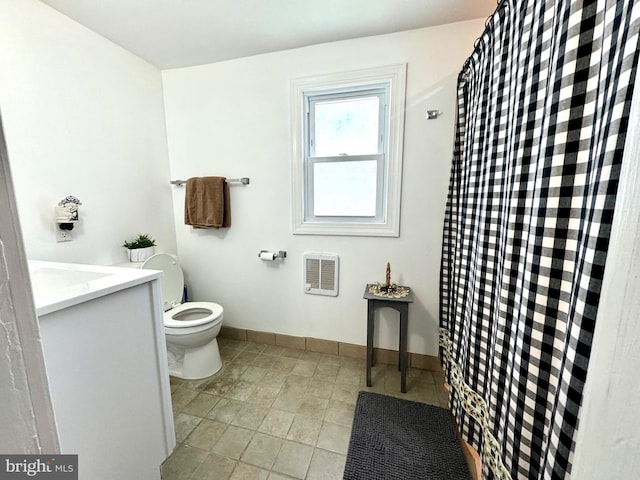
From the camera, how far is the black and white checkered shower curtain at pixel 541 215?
19.3 inches

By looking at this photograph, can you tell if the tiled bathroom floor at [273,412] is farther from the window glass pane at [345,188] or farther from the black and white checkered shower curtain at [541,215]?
the window glass pane at [345,188]

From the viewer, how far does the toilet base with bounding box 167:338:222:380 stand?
5.84 ft

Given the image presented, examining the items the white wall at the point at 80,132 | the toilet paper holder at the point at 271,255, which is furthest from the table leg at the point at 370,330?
the white wall at the point at 80,132

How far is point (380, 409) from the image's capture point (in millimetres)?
1529

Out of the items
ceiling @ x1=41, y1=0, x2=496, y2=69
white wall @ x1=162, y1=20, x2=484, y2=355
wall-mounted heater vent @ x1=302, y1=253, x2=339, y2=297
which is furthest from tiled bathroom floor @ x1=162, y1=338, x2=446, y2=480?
ceiling @ x1=41, y1=0, x2=496, y2=69

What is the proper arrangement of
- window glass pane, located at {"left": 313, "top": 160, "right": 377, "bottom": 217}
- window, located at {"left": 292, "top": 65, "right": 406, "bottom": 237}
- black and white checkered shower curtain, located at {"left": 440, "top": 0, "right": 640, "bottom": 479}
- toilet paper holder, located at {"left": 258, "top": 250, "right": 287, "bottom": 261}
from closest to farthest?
black and white checkered shower curtain, located at {"left": 440, "top": 0, "right": 640, "bottom": 479} → window, located at {"left": 292, "top": 65, "right": 406, "bottom": 237} → window glass pane, located at {"left": 313, "top": 160, "right": 377, "bottom": 217} → toilet paper holder, located at {"left": 258, "top": 250, "right": 287, "bottom": 261}

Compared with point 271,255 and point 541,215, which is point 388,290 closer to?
point 271,255

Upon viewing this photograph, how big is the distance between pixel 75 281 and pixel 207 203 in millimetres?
1100

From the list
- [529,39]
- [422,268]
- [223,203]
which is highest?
[529,39]

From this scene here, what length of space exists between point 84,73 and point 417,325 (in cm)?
272

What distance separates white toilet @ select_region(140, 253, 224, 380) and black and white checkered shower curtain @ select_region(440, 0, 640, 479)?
4.97 feet

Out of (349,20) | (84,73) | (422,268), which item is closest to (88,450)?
(422,268)

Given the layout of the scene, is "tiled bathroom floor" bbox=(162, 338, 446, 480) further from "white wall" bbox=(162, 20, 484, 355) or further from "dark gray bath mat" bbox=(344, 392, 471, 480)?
"white wall" bbox=(162, 20, 484, 355)

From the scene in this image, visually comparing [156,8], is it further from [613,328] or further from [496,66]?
[613,328]
